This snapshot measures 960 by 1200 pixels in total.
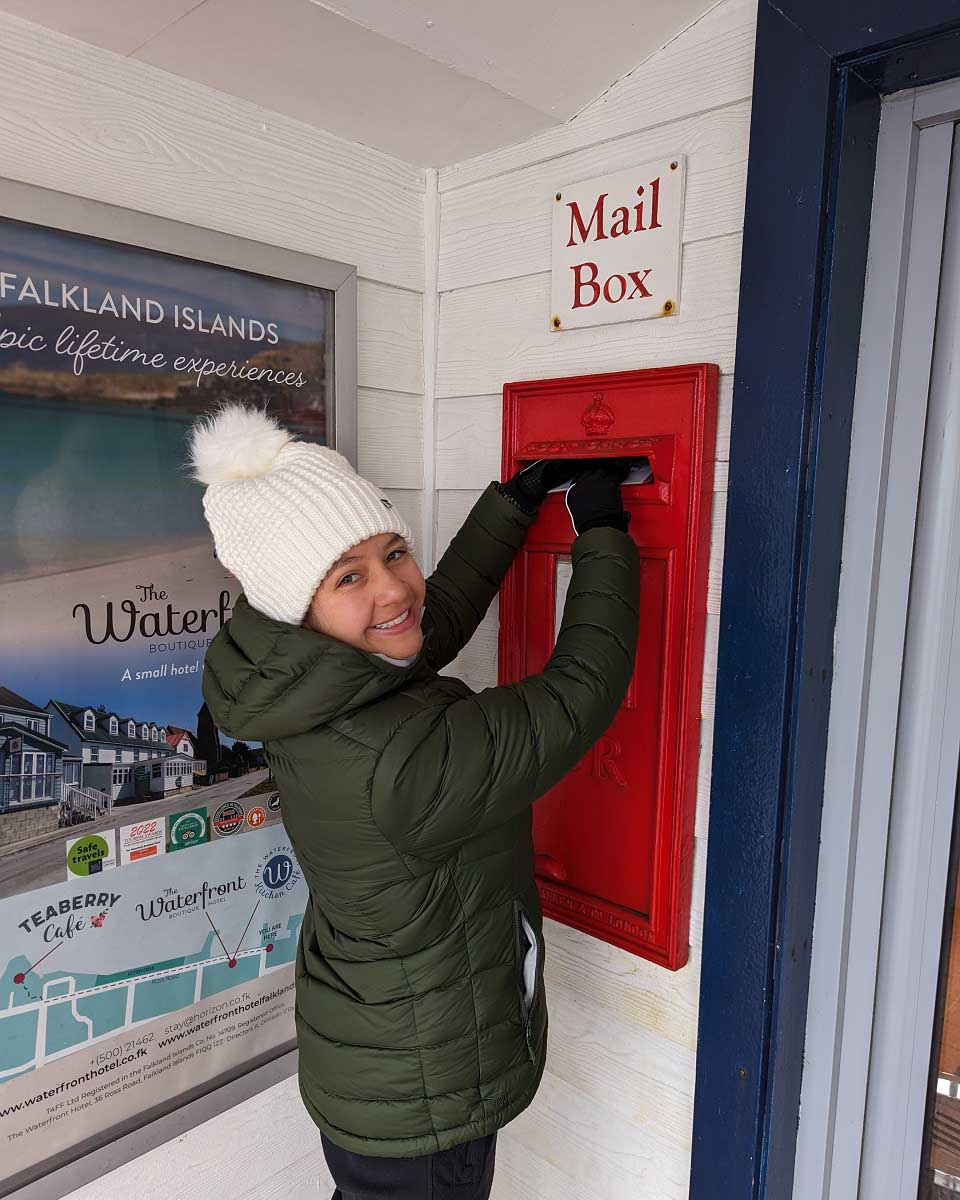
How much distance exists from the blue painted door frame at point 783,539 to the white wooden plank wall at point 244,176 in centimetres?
74

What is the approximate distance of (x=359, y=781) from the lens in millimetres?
1061

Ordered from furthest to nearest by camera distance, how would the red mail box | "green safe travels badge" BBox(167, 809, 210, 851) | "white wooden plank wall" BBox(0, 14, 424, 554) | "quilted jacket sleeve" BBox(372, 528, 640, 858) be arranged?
"green safe travels badge" BBox(167, 809, 210, 851), the red mail box, "white wooden plank wall" BBox(0, 14, 424, 554), "quilted jacket sleeve" BBox(372, 528, 640, 858)

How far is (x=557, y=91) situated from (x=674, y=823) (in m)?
1.20

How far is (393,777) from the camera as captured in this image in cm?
104

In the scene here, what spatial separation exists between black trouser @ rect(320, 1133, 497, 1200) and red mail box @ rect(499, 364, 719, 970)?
1.30 ft

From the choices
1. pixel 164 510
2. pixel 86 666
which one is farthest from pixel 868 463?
pixel 86 666

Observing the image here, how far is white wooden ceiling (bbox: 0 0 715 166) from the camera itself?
1155mm

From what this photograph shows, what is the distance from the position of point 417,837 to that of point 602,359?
2.76ft

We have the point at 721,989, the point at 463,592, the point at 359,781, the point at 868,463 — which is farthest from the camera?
the point at 463,592

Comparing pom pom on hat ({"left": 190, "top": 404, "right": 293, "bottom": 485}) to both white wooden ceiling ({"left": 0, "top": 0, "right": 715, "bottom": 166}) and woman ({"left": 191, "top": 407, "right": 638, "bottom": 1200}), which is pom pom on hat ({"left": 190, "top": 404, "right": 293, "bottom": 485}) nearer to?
woman ({"left": 191, "top": 407, "right": 638, "bottom": 1200})

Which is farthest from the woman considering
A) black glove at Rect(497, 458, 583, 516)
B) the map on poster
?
the map on poster

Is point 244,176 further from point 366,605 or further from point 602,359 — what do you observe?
point 366,605

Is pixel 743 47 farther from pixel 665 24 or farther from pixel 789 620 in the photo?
pixel 789 620

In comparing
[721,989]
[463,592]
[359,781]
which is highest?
[463,592]
